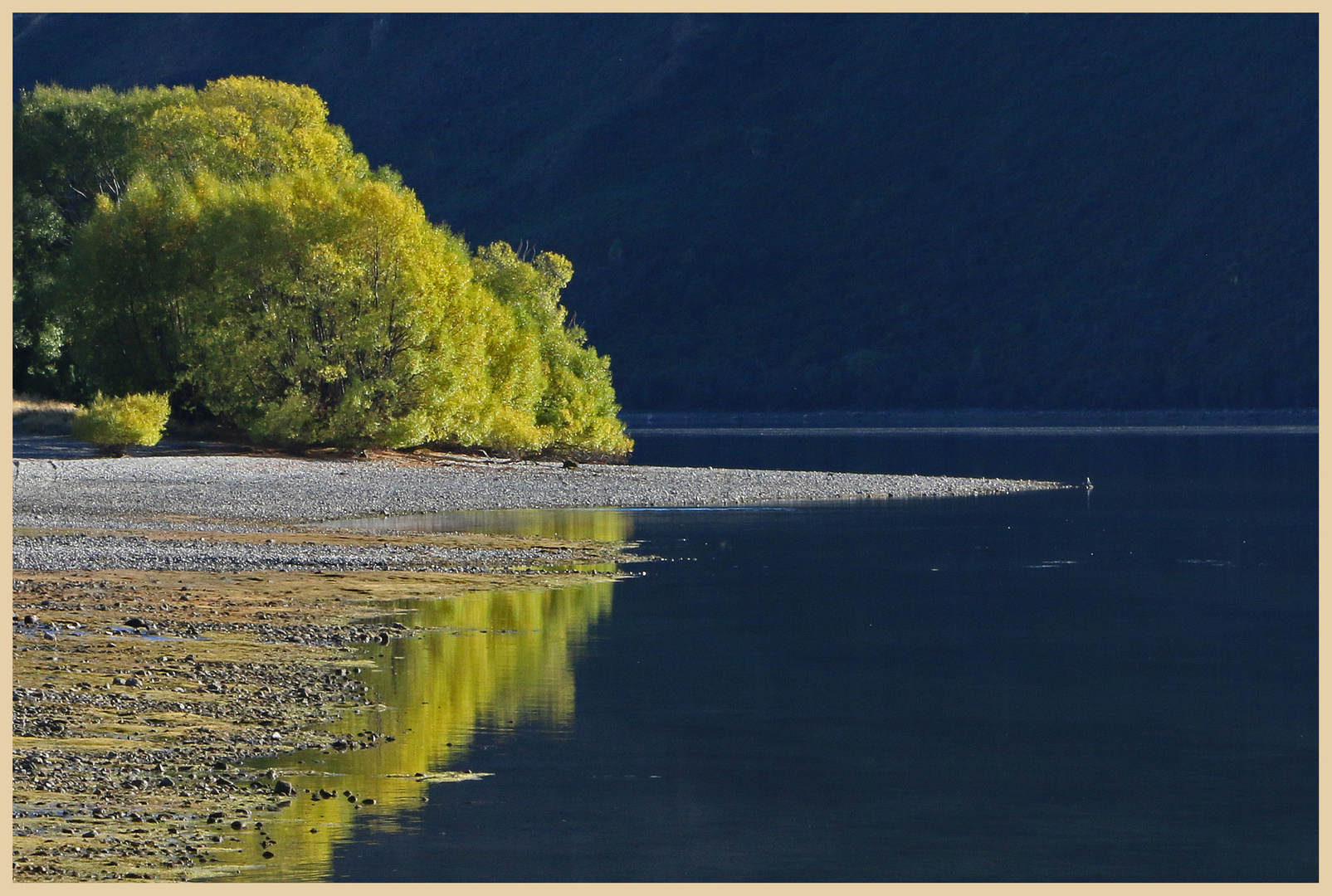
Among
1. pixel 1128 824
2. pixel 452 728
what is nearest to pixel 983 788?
pixel 1128 824

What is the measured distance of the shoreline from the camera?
40.9 ft

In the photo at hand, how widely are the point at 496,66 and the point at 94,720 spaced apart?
6813 inches

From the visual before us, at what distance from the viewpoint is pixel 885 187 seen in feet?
523

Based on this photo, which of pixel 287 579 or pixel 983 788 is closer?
pixel 983 788

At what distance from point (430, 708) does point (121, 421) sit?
114 feet

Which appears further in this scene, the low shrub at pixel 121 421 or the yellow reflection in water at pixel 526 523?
the low shrub at pixel 121 421

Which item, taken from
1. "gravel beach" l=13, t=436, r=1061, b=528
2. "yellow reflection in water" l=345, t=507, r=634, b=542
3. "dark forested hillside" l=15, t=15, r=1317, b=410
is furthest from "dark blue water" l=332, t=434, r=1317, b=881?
"dark forested hillside" l=15, t=15, r=1317, b=410

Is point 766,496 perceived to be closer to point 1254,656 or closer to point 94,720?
point 1254,656

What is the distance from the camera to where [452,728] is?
53.2ft

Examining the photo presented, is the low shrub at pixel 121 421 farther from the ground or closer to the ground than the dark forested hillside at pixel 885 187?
closer to the ground

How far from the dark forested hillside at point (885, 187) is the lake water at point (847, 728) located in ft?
350

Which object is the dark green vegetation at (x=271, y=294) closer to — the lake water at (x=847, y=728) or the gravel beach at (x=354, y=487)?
the gravel beach at (x=354, y=487)

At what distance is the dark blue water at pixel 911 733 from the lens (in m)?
12.5

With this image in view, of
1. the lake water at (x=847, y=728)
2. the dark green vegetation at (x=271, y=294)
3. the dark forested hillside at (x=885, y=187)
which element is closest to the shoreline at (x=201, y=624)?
the lake water at (x=847, y=728)
